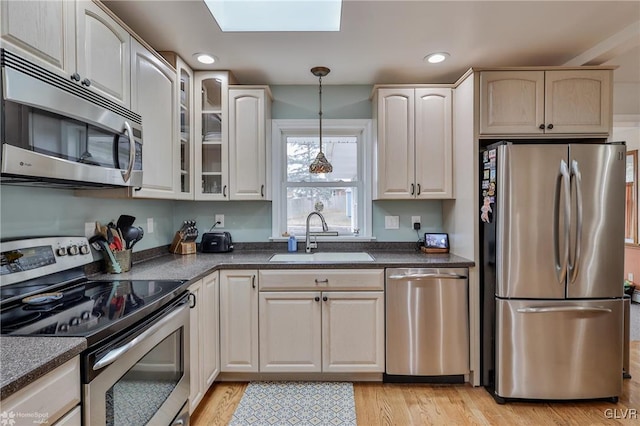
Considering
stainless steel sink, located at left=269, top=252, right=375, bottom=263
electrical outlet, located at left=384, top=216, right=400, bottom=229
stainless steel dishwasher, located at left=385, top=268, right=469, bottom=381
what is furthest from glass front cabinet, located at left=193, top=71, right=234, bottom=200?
stainless steel dishwasher, located at left=385, top=268, right=469, bottom=381

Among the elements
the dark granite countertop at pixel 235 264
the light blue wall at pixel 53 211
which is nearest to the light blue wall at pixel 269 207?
the dark granite countertop at pixel 235 264

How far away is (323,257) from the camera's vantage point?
266 centimetres

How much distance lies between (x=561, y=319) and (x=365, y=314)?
1200 millimetres

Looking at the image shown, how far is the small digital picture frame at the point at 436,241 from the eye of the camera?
2695mm

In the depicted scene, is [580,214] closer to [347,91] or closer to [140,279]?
[347,91]

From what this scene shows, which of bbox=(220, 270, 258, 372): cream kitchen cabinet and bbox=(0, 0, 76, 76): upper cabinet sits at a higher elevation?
bbox=(0, 0, 76, 76): upper cabinet

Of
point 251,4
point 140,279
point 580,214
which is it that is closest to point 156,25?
point 251,4

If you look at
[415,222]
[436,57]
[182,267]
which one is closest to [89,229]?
[182,267]

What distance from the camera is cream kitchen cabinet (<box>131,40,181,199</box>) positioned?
186 centimetres

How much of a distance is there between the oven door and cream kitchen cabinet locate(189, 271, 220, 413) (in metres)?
0.13

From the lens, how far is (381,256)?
256cm

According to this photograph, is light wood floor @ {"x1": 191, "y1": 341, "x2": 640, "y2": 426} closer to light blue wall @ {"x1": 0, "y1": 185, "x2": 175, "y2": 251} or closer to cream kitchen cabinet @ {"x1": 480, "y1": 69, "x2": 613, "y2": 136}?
light blue wall @ {"x1": 0, "y1": 185, "x2": 175, "y2": 251}

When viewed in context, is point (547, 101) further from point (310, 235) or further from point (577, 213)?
point (310, 235)

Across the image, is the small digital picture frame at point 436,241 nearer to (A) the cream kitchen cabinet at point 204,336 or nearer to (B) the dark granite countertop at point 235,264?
(B) the dark granite countertop at point 235,264
